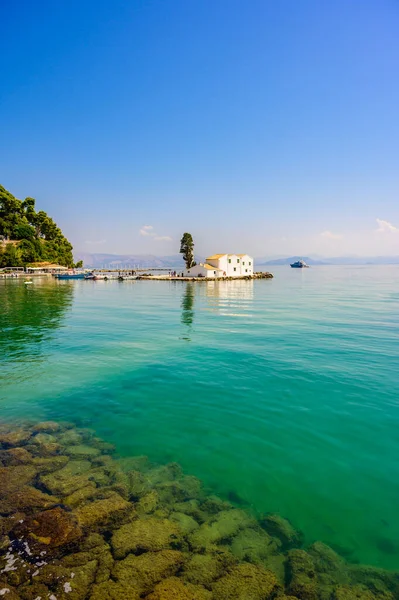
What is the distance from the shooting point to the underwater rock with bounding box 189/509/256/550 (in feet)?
19.3

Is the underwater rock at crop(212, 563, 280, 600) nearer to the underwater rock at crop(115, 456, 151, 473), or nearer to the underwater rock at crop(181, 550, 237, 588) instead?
the underwater rock at crop(181, 550, 237, 588)

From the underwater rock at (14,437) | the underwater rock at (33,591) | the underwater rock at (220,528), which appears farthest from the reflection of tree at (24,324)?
the underwater rock at (220,528)

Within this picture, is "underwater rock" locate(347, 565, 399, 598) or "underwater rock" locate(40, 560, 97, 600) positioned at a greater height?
"underwater rock" locate(40, 560, 97, 600)

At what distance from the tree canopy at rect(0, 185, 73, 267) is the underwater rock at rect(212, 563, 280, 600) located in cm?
12162

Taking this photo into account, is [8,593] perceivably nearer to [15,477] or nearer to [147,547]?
[147,547]

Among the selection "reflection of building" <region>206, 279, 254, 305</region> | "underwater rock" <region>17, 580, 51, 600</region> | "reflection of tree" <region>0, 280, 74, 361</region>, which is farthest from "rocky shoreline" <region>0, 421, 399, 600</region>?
"reflection of building" <region>206, 279, 254, 305</region>

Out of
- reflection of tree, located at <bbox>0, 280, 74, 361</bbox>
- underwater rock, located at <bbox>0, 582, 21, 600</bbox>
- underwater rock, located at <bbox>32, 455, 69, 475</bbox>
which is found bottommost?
underwater rock, located at <bbox>32, 455, 69, 475</bbox>

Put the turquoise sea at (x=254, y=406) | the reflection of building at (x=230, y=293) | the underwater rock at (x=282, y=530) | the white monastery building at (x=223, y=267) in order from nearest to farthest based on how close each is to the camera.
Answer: the underwater rock at (x=282, y=530) → the turquoise sea at (x=254, y=406) → the reflection of building at (x=230, y=293) → the white monastery building at (x=223, y=267)

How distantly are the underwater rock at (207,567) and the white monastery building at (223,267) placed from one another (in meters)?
95.5

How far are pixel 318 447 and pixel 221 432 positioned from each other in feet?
9.09

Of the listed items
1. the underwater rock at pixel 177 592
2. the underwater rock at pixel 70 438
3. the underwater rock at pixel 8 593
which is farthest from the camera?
the underwater rock at pixel 70 438

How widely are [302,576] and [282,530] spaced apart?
3.41ft

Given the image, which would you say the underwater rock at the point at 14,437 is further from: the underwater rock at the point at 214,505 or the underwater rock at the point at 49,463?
the underwater rock at the point at 214,505

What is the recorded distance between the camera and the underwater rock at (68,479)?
7117 millimetres
